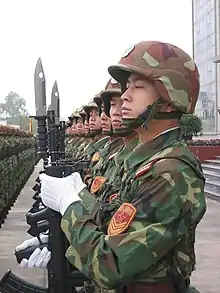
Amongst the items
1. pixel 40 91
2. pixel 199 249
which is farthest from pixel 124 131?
pixel 199 249

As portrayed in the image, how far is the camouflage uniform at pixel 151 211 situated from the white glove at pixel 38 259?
1.99ft

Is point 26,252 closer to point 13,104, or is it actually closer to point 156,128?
point 156,128

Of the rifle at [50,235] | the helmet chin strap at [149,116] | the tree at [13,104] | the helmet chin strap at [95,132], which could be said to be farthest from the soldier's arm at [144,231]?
the tree at [13,104]

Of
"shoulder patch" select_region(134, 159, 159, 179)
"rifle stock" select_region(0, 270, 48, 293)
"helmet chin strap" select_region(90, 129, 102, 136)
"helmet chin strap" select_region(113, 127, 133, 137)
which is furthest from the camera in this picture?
"helmet chin strap" select_region(90, 129, 102, 136)

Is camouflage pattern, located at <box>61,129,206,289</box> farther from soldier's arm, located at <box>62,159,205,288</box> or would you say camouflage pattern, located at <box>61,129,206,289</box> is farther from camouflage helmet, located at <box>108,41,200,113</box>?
camouflage helmet, located at <box>108,41,200,113</box>

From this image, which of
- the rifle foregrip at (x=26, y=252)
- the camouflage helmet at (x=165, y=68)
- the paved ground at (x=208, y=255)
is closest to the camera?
the camouflage helmet at (x=165, y=68)

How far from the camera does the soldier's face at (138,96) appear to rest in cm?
191

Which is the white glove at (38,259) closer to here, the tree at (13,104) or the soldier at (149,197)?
the soldier at (149,197)

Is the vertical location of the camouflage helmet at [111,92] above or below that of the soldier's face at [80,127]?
A: above

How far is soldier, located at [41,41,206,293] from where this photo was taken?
1678 millimetres

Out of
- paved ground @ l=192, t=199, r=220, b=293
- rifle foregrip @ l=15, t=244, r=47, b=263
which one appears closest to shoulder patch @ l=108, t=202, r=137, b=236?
rifle foregrip @ l=15, t=244, r=47, b=263

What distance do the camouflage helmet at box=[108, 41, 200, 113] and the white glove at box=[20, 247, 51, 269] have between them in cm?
99

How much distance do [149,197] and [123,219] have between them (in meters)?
0.10

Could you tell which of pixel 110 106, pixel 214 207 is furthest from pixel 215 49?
pixel 110 106
